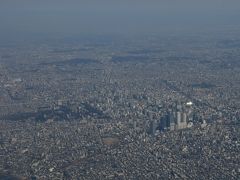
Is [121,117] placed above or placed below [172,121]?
below

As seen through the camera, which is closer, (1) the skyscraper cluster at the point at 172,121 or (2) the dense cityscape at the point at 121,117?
(2) the dense cityscape at the point at 121,117

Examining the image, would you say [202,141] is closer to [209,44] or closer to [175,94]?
[175,94]

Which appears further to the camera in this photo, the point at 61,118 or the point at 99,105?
the point at 99,105

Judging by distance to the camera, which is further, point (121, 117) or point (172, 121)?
point (121, 117)

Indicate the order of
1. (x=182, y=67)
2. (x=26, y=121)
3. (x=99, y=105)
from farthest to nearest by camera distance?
(x=182, y=67) → (x=99, y=105) → (x=26, y=121)

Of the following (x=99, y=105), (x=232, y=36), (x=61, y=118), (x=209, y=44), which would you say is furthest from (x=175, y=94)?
(x=232, y=36)

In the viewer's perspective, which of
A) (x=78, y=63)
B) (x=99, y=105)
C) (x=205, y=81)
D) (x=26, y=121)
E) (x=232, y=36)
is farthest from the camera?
(x=232, y=36)

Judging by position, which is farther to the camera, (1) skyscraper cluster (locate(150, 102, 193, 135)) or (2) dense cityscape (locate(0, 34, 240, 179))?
(1) skyscraper cluster (locate(150, 102, 193, 135))
